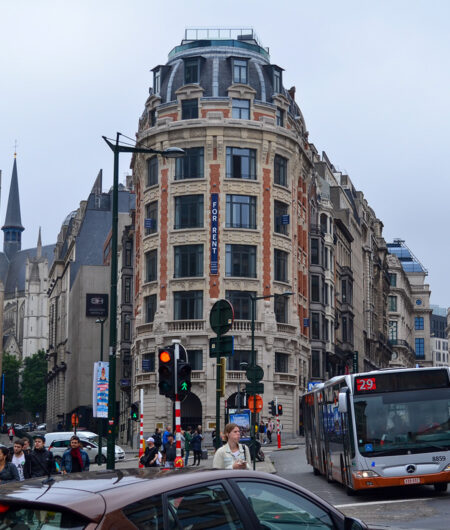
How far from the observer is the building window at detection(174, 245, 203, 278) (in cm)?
6194

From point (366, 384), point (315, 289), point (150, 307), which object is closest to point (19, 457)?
point (366, 384)

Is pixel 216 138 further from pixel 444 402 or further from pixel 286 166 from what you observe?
pixel 444 402

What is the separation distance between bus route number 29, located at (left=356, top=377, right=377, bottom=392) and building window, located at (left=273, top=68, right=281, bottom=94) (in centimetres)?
4866

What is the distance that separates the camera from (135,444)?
209 feet

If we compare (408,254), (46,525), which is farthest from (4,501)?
(408,254)

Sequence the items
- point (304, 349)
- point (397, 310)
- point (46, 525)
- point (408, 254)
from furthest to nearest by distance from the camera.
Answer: point (408, 254)
point (397, 310)
point (304, 349)
point (46, 525)

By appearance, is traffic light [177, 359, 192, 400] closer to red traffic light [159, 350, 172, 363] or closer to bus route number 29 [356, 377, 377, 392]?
red traffic light [159, 350, 172, 363]

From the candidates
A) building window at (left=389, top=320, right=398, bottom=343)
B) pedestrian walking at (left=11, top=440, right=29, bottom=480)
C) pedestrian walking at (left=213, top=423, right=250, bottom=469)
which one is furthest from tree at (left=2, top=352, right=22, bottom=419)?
pedestrian walking at (left=213, top=423, right=250, bottom=469)

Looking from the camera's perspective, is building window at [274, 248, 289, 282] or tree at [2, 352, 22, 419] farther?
tree at [2, 352, 22, 419]

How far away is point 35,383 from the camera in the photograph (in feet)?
443

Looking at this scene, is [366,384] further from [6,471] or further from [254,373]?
[254,373]

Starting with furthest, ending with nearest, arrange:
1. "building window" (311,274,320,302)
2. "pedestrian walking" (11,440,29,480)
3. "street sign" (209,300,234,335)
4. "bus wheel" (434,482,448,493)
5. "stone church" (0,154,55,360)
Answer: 1. "stone church" (0,154,55,360)
2. "building window" (311,274,320,302)
3. "bus wheel" (434,482,448,493)
4. "street sign" (209,300,234,335)
5. "pedestrian walking" (11,440,29,480)

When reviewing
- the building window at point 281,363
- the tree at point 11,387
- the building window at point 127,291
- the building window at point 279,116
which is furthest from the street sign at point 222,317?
the tree at point 11,387

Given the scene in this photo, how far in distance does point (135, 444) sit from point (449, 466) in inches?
1807
